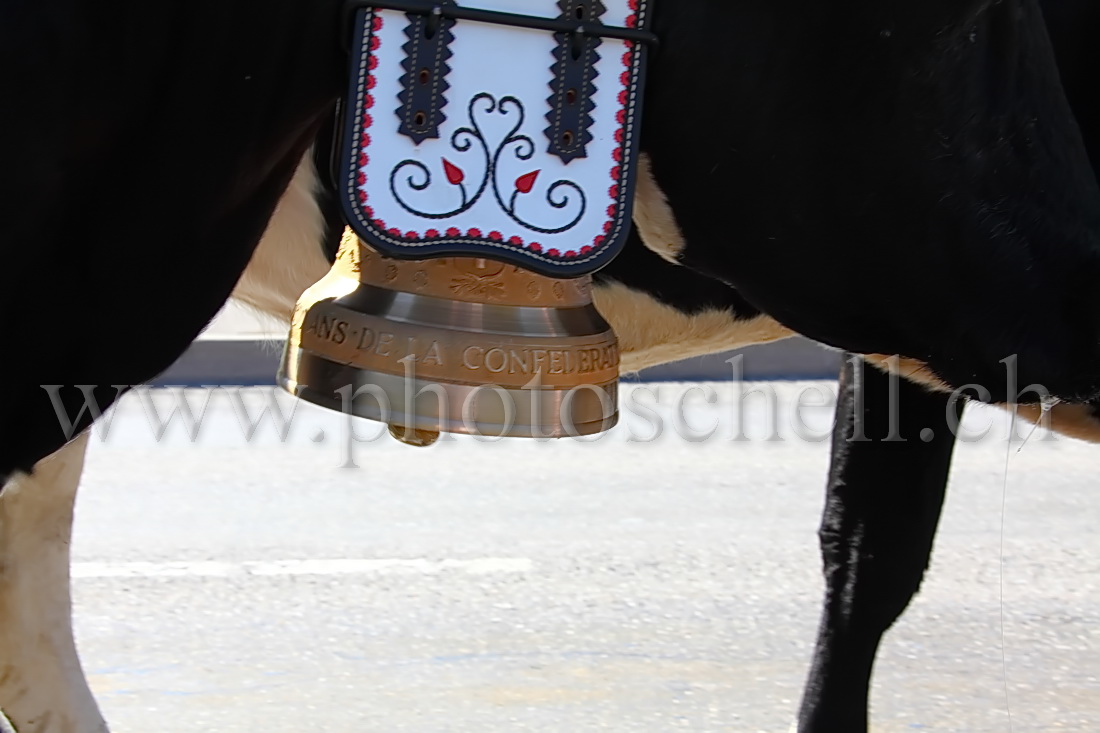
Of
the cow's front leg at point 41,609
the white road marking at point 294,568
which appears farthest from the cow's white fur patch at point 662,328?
the white road marking at point 294,568

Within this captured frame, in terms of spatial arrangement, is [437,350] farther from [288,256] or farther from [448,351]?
[288,256]

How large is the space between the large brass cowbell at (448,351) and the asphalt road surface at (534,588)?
1659 millimetres

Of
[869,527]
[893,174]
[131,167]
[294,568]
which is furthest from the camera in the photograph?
[294,568]

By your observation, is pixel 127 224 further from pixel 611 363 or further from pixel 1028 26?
pixel 1028 26

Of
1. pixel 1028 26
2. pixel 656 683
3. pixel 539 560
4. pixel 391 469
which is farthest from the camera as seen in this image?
pixel 391 469

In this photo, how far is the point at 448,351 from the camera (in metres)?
1.51

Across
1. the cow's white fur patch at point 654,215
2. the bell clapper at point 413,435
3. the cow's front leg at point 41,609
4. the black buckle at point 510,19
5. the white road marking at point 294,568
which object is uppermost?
the black buckle at point 510,19

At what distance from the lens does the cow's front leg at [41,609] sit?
2.47 m

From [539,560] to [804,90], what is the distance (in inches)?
113

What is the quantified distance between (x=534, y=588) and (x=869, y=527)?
141 cm

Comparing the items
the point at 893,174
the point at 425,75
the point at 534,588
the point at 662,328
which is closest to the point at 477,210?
the point at 425,75

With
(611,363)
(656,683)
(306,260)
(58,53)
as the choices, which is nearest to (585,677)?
(656,683)

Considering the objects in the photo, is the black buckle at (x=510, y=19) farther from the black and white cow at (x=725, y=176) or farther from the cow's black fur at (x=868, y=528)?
the cow's black fur at (x=868, y=528)

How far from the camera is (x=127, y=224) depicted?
134 cm
